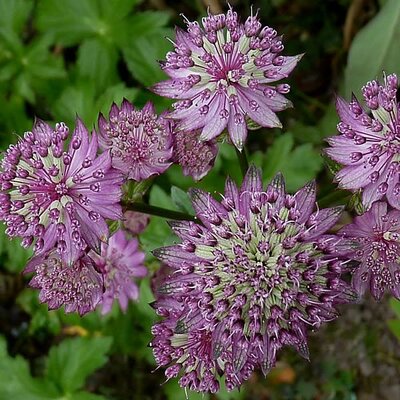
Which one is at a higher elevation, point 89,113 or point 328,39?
point 328,39

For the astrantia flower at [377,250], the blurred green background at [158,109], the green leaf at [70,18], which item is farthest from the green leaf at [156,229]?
the green leaf at [70,18]

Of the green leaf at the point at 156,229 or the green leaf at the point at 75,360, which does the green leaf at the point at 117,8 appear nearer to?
the green leaf at the point at 156,229

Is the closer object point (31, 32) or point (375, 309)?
point (375, 309)

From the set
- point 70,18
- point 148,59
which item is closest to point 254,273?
point 148,59

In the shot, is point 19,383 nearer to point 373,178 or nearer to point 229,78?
point 229,78

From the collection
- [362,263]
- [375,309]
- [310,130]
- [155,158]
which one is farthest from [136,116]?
[375,309]

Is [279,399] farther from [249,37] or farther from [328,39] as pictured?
[249,37]
